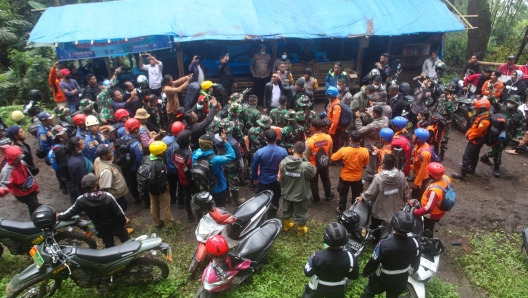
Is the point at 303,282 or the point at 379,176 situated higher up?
the point at 379,176

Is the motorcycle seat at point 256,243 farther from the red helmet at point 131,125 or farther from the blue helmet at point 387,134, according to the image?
the red helmet at point 131,125

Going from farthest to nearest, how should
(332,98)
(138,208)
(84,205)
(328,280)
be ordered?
(332,98) < (138,208) < (84,205) < (328,280)

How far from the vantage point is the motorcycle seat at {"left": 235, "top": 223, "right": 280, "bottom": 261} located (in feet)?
15.1

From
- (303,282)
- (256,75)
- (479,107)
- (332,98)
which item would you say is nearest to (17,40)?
(256,75)

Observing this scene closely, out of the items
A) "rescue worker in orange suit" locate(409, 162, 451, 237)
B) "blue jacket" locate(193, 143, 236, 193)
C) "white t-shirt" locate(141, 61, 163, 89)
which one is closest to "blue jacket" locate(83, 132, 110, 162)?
"blue jacket" locate(193, 143, 236, 193)

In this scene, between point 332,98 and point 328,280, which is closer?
point 328,280

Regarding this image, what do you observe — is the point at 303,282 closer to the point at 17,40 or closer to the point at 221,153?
the point at 221,153

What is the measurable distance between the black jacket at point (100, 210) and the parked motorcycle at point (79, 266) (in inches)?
12.9

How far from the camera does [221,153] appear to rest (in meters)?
5.73

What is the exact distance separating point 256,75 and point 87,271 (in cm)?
820

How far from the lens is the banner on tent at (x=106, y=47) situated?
959cm

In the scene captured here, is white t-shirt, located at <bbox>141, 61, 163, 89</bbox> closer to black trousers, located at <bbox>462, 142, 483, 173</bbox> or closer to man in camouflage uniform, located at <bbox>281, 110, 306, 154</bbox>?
man in camouflage uniform, located at <bbox>281, 110, 306, 154</bbox>

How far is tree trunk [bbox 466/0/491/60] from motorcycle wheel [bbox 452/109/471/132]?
6.07 metres

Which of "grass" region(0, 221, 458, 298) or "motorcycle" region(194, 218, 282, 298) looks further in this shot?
"grass" region(0, 221, 458, 298)
